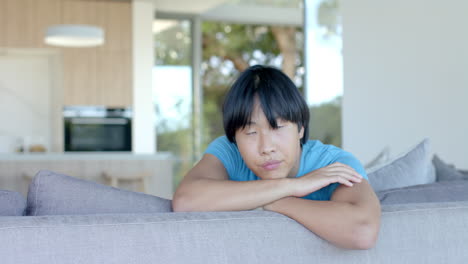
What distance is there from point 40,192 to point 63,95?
575 cm

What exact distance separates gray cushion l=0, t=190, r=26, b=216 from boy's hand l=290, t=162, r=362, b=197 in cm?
60

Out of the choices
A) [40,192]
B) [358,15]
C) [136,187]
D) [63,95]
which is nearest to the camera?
[40,192]

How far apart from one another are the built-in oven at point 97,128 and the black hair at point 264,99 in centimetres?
549

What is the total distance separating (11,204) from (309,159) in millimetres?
781

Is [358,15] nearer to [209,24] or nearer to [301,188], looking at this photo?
[301,188]

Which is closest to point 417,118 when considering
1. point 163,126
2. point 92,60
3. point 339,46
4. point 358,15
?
point 358,15

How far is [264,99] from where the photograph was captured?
1378 mm

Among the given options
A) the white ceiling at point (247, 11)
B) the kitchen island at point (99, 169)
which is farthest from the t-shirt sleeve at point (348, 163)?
the white ceiling at point (247, 11)

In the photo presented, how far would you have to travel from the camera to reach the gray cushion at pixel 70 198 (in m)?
1.22

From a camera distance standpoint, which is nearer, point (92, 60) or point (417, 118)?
point (417, 118)

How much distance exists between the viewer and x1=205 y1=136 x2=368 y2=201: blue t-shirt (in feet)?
4.86

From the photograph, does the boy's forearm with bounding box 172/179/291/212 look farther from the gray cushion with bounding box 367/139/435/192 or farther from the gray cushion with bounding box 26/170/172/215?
the gray cushion with bounding box 367/139/435/192

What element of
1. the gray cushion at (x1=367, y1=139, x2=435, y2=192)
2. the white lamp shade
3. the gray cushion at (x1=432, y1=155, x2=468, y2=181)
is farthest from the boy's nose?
the white lamp shade

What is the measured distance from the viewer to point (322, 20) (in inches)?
228
